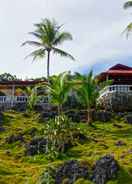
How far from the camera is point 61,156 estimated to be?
4088 cm

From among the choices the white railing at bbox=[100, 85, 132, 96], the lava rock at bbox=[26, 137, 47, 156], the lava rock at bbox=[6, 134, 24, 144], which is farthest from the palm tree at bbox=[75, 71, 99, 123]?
the lava rock at bbox=[26, 137, 47, 156]

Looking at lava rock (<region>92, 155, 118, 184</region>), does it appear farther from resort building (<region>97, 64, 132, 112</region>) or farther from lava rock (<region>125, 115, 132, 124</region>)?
resort building (<region>97, 64, 132, 112</region>)

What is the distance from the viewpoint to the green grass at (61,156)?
117 feet

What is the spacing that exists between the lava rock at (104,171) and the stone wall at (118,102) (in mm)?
22862

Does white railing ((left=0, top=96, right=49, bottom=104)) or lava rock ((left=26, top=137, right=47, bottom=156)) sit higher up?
white railing ((left=0, top=96, right=49, bottom=104))

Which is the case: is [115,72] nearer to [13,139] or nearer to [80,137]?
[80,137]

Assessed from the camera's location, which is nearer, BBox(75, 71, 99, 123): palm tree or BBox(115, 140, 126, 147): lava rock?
BBox(115, 140, 126, 147): lava rock

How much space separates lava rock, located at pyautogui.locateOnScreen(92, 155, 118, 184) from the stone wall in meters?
22.9

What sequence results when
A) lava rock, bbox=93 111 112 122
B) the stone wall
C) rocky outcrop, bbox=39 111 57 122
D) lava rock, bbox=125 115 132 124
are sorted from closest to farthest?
lava rock, bbox=125 115 132 124 → rocky outcrop, bbox=39 111 57 122 → lava rock, bbox=93 111 112 122 → the stone wall

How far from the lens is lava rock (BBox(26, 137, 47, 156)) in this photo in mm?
41781

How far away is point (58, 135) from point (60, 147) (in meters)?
0.84

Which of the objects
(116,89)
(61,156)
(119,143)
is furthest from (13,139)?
(116,89)

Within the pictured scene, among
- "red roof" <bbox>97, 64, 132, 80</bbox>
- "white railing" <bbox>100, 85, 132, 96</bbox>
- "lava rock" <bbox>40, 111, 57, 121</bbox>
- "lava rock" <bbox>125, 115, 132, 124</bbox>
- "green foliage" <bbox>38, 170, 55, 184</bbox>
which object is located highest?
"red roof" <bbox>97, 64, 132, 80</bbox>

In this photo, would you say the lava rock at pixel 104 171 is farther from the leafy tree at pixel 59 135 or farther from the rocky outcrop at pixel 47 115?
the rocky outcrop at pixel 47 115
